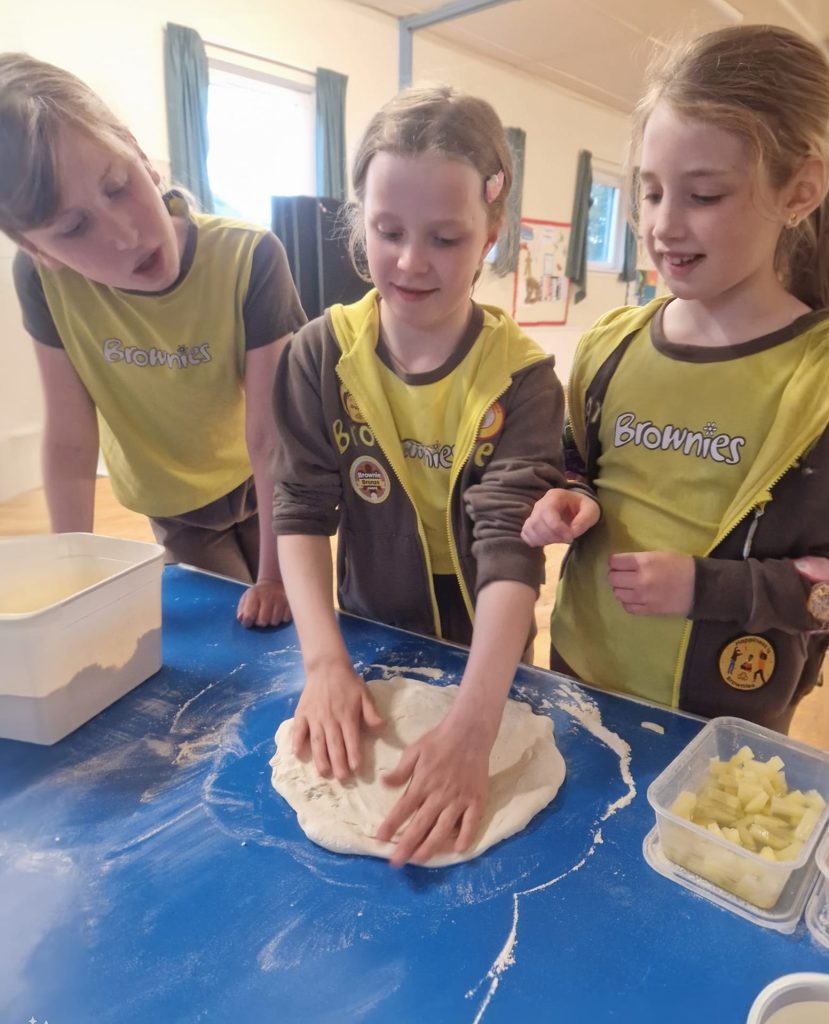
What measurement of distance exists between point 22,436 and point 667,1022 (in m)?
3.88

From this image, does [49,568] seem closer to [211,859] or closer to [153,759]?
[153,759]

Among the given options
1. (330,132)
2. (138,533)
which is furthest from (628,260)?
(138,533)

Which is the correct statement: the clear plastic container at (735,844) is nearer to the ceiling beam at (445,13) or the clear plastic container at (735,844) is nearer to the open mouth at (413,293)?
the open mouth at (413,293)

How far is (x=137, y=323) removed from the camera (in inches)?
45.9

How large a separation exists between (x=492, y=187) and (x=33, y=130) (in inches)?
22.4

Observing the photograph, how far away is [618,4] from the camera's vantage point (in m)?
3.94

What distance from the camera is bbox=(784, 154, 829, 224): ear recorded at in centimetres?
79

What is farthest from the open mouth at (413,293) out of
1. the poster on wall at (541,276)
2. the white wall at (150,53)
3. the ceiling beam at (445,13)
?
the poster on wall at (541,276)

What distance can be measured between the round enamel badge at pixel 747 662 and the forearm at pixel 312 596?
496 millimetres

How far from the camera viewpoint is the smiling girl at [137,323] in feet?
3.00

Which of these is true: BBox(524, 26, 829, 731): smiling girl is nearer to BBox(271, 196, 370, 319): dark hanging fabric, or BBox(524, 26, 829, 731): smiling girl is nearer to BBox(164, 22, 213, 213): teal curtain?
BBox(271, 196, 370, 319): dark hanging fabric

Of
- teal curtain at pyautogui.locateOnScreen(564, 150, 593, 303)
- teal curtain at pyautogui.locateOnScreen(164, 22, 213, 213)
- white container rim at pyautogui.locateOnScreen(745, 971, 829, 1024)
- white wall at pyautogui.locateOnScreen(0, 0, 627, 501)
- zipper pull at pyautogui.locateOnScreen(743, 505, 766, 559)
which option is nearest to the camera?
white container rim at pyautogui.locateOnScreen(745, 971, 829, 1024)

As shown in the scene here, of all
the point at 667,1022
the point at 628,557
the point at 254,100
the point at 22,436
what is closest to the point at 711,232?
the point at 628,557

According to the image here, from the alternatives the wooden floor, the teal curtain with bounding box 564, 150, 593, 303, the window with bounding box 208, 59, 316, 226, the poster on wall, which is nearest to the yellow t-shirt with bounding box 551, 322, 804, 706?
the wooden floor
